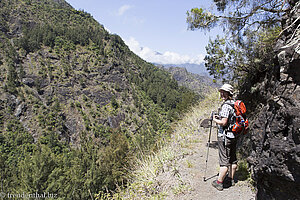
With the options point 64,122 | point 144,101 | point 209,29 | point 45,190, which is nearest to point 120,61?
point 144,101

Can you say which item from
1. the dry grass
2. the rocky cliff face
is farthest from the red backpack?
the dry grass

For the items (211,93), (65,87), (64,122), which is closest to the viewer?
(211,93)

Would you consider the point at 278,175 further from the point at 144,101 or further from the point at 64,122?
the point at 144,101

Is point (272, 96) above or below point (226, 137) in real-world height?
above

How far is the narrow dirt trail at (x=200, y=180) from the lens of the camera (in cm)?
307

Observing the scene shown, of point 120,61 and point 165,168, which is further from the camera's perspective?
point 120,61

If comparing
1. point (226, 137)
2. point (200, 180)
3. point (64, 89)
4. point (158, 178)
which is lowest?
point (64, 89)

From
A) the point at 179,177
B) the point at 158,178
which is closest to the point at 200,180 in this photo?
the point at 179,177

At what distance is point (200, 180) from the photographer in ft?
12.1

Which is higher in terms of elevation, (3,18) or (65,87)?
(3,18)

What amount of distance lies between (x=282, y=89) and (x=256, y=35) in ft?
7.78

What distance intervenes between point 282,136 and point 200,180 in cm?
200

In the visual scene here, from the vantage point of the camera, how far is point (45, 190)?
17172mm

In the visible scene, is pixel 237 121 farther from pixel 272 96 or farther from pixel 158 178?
pixel 158 178
